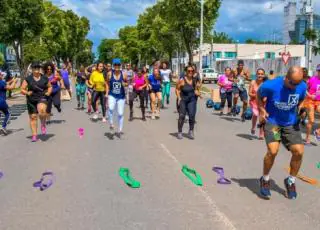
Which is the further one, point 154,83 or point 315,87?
point 154,83

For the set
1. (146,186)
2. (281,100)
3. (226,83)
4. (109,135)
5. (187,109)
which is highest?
(281,100)

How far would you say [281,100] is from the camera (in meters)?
5.84

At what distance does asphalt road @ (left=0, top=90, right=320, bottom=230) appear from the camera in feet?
16.4

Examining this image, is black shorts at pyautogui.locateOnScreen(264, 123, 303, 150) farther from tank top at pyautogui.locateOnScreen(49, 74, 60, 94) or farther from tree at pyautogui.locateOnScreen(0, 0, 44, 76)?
tree at pyautogui.locateOnScreen(0, 0, 44, 76)

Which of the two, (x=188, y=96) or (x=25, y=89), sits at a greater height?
(x=25, y=89)

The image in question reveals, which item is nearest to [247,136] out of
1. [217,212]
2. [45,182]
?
[45,182]

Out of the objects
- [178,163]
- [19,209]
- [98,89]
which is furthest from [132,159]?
[98,89]

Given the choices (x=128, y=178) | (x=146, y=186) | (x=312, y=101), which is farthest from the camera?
(x=312, y=101)

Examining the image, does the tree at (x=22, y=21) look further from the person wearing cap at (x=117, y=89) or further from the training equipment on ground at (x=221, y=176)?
the training equipment on ground at (x=221, y=176)

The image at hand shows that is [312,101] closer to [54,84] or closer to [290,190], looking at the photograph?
[290,190]

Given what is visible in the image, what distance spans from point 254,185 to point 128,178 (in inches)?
70.2

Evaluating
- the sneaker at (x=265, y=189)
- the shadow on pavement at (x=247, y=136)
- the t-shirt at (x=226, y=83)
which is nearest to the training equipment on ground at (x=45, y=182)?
the sneaker at (x=265, y=189)

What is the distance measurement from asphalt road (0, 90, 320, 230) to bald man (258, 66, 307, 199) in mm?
279

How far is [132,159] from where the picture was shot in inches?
327
